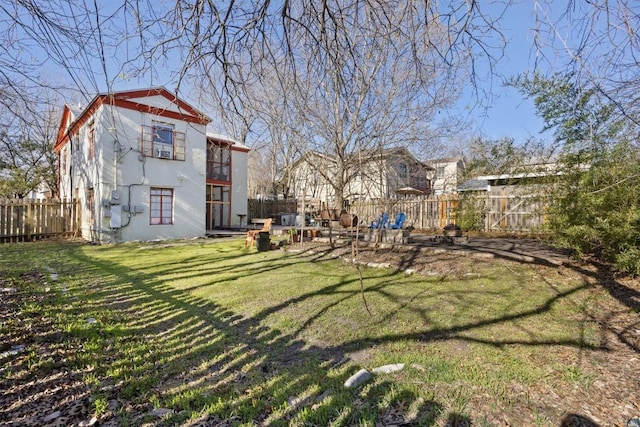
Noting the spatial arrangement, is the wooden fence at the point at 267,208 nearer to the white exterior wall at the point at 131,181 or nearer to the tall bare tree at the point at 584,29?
the white exterior wall at the point at 131,181

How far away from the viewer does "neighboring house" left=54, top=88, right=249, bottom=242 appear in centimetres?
1238

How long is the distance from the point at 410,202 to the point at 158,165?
38.0 ft

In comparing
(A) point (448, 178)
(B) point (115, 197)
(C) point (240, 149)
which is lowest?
(B) point (115, 197)

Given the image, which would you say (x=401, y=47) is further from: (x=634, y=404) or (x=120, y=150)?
(x=120, y=150)

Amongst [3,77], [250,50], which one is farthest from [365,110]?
[3,77]

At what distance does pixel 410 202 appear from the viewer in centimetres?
1641

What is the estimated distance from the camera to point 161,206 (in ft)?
45.0

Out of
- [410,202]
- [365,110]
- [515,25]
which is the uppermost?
[365,110]

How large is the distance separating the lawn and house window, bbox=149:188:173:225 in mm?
7318

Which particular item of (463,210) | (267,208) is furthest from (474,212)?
(267,208)

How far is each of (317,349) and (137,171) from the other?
12227 mm

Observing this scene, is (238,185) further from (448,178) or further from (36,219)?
(448,178)

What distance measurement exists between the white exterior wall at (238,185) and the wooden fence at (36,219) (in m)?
7.26

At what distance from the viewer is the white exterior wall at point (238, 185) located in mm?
18891
